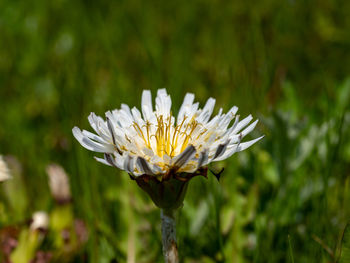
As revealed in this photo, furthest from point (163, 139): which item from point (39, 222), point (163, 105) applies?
point (39, 222)

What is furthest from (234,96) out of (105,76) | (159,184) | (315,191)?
(105,76)

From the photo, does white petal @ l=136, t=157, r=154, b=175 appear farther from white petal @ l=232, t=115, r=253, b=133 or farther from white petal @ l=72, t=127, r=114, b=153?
white petal @ l=232, t=115, r=253, b=133

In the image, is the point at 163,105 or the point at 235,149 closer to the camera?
the point at 235,149

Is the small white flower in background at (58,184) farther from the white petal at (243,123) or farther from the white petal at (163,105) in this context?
the white petal at (243,123)

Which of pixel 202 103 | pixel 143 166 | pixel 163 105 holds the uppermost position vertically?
pixel 202 103

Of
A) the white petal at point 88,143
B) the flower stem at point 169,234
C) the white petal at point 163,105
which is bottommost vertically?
the flower stem at point 169,234

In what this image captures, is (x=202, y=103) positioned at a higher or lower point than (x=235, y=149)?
higher

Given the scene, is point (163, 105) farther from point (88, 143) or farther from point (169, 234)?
point (169, 234)

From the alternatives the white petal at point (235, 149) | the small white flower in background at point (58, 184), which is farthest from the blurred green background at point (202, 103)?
the white petal at point (235, 149)
